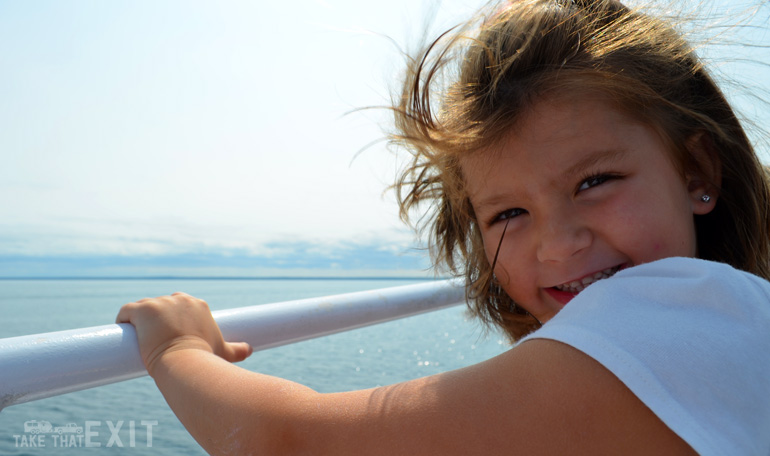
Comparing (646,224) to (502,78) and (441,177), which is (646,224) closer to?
(502,78)

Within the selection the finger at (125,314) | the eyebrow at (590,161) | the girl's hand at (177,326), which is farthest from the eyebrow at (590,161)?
the finger at (125,314)

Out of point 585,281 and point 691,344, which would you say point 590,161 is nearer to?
point 585,281

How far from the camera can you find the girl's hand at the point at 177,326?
0.76 meters

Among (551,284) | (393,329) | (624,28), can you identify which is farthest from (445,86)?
(393,329)

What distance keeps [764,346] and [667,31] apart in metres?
0.77

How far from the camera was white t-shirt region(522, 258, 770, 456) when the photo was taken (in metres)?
0.54

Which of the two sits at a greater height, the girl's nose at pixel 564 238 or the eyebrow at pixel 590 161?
the eyebrow at pixel 590 161

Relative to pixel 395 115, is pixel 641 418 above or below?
below

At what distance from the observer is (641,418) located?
21.6 inches

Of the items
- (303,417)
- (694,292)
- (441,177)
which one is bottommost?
(303,417)

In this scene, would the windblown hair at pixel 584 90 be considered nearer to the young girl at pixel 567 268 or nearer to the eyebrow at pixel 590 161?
the young girl at pixel 567 268

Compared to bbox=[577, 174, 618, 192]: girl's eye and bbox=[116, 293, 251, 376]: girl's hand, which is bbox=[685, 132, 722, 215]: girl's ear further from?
bbox=[116, 293, 251, 376]: girl's hand

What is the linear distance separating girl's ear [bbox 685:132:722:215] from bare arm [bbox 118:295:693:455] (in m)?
0.64

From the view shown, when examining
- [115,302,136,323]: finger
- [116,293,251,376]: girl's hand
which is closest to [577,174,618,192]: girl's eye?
[116,293,251,376]: girl's hand
